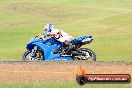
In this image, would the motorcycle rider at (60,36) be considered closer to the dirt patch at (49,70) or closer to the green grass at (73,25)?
the dirt patch at (49,70)

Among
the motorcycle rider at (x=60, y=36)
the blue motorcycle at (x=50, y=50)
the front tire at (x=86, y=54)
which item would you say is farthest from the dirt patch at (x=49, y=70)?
the blue motorcycle at (x=50, y=50)

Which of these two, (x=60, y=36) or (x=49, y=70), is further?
(x=60, y=36)

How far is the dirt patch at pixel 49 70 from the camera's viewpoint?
11.3 metres

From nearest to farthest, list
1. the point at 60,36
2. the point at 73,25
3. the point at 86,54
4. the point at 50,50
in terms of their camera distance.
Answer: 1. the point at 86,54
2. the point at 60,36
3. the point at 50,50
4. the point at 73,25

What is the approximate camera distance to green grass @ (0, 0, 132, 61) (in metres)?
28.7

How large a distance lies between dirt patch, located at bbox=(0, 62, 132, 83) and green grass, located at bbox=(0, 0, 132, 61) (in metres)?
10.1

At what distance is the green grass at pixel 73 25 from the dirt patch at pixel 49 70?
1006 centimetres

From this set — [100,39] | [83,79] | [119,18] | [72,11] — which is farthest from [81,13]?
[83,79]

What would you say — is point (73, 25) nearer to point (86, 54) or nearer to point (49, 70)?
point (86, 54)

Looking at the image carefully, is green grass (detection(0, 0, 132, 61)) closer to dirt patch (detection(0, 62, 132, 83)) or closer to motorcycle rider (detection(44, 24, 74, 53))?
motorcycle rider (detection(44, 24, 74, 53))

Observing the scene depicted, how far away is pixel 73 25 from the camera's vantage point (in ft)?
153

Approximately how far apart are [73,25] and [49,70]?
3423cm

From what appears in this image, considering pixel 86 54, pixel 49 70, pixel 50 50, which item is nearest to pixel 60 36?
pixel 50 50

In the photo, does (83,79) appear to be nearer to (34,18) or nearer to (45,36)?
(45,36)
